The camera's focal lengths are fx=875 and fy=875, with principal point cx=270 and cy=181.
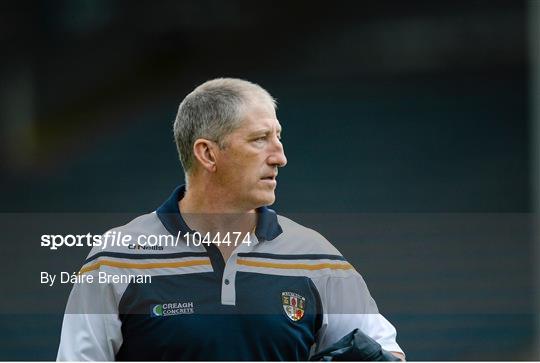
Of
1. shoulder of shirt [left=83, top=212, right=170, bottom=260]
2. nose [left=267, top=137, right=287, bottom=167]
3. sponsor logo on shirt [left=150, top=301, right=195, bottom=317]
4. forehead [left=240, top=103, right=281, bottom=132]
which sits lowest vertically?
sponsor logo on shirt [left=150, top=301, right=195, bottom=317]

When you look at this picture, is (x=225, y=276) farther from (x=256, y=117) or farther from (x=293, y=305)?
(x=256, y=117)

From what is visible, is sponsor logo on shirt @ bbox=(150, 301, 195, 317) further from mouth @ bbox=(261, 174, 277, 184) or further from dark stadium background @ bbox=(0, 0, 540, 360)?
dark stadium background @ bbox=(0, 0, 540, 360)

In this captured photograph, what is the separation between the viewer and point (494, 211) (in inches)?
125

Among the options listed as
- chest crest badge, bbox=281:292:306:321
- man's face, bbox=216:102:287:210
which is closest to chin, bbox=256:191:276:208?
man's face, bbox=216:102:287:210

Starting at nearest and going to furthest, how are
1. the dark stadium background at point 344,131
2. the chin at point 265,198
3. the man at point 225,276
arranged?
the man at point 225,276, the chin at point 265,198, the dark stadium background at point 344,131

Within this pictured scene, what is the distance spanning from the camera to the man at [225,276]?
2219 mm

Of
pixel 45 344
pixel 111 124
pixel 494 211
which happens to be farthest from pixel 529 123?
pixel 45 344

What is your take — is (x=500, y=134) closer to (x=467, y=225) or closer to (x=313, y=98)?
(x=467, y=225)

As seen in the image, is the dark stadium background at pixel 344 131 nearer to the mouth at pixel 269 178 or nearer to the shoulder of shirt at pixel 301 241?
the shoulder of shirt at pixel 301 241

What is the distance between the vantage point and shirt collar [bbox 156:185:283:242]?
2.34 meters

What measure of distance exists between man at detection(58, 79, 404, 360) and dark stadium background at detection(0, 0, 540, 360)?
0.54 m

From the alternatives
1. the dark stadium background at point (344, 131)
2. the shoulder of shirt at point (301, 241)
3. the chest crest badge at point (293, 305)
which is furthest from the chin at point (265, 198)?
the dark stadium background at point (344, 131)

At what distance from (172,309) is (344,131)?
1.20 m

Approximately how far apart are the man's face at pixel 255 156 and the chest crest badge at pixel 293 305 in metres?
0.25
